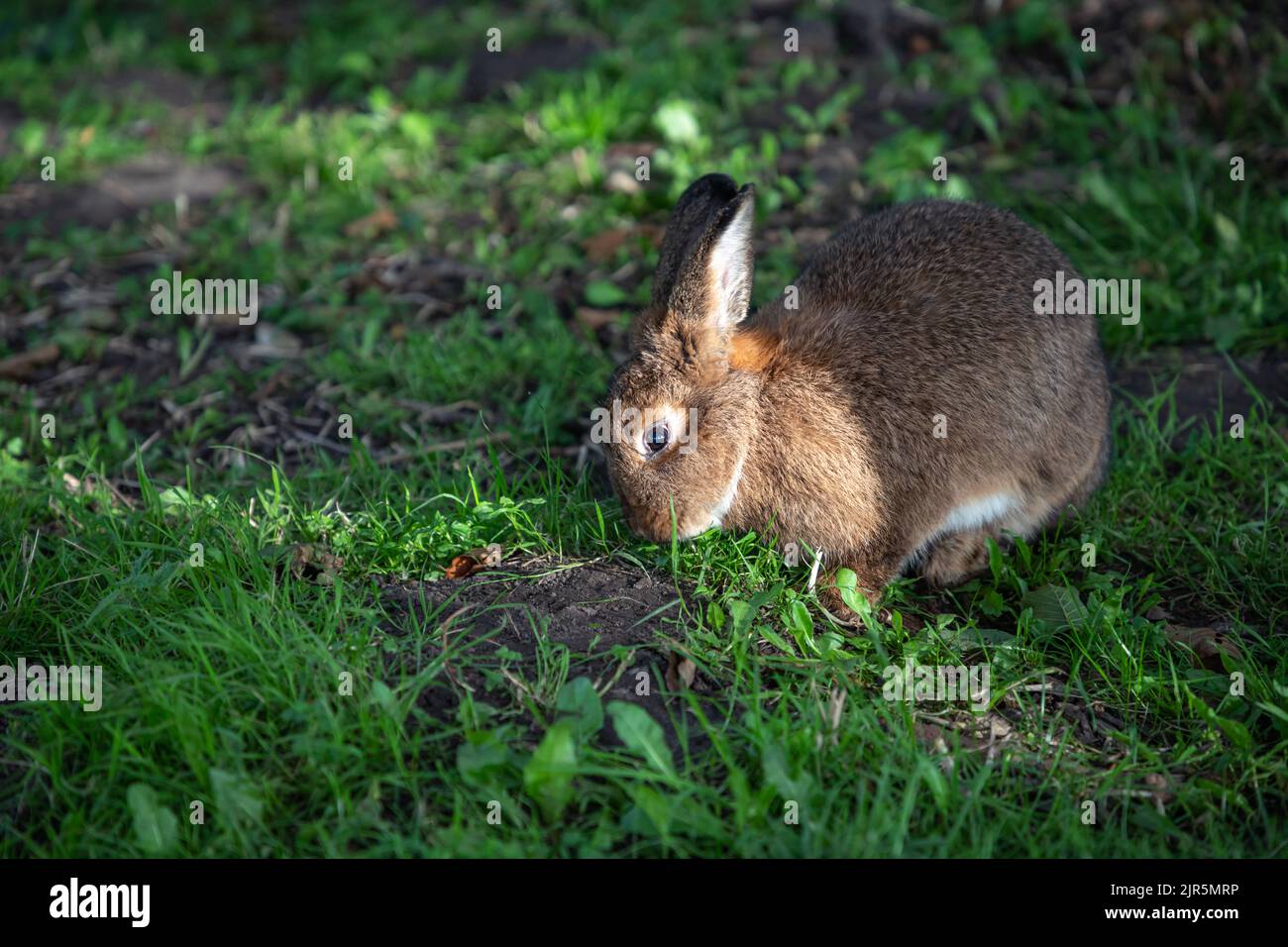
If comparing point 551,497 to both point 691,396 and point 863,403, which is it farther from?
point 863,403

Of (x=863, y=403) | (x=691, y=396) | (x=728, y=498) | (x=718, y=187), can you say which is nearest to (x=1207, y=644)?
(x=863, y=403)

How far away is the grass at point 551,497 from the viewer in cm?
311

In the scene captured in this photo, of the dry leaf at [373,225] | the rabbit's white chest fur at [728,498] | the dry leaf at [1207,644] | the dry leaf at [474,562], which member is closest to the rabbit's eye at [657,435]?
the rabbit's white chest fur at [728,498]

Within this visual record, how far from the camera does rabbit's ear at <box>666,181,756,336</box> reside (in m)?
3.87

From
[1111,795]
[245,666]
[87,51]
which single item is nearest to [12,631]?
[245,666]

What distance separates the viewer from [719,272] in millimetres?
3986

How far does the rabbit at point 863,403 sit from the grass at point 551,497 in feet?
0.64

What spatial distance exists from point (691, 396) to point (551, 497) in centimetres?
71

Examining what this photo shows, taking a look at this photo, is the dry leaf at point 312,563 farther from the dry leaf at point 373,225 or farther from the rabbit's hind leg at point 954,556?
the dry leaf at point 373,225

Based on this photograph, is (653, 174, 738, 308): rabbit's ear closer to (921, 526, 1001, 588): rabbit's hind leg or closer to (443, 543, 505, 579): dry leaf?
(443, 543, 505, 579): dry leaf

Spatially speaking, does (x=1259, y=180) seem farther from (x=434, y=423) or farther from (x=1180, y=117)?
(x=434, y=423)

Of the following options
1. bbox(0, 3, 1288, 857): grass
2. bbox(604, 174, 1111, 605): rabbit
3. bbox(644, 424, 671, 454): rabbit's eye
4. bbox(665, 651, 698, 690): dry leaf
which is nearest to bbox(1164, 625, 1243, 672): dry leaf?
bbox(0, 3, 1288, 857): grass

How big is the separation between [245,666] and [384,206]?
396 cm

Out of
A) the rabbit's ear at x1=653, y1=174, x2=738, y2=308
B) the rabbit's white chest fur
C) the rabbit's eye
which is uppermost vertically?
the rabbit's ear at x1=653, y1=174, x2=738, y2=308
